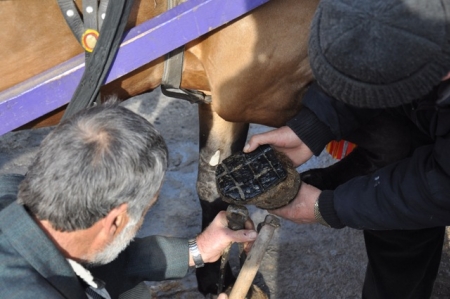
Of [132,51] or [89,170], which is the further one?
[132,51]

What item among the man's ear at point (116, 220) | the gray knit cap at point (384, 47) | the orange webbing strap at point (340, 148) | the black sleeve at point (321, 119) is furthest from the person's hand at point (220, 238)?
the orange webbing strap at point (340, 148)

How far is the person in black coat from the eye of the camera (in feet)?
4.68

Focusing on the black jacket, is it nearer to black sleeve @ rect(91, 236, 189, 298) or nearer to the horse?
the horse

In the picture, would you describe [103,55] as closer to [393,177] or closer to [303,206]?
[303,206]

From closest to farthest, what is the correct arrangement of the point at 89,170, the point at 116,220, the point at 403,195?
the point at 89,170, the point at 116,220, the point at 403,195

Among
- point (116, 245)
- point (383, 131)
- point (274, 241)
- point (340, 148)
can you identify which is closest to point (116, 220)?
point (116, 245)

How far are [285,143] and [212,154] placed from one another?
555mm

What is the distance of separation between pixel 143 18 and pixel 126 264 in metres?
0.75

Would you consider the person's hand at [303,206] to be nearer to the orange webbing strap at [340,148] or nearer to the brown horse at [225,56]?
the brown horse at [225,56]

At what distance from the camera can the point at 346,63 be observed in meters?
1.47

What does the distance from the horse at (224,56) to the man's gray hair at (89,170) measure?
477 millimetres

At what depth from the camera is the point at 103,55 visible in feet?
5.83

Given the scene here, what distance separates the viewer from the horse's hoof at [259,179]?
1.90 meters

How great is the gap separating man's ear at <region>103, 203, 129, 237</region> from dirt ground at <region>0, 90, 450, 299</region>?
1229 mm
